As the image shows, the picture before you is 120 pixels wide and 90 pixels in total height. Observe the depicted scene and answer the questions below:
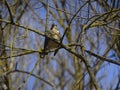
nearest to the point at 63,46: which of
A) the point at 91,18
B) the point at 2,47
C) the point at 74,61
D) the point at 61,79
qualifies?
the point at 91,18

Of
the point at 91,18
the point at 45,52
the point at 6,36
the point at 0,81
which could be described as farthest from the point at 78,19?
the point at 6,36

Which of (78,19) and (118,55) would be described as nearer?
(78,19)

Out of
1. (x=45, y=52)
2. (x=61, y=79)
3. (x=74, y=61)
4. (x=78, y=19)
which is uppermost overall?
(x=78, y=19)

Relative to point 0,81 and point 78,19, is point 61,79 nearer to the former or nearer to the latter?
point 78,19

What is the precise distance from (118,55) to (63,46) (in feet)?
6.28

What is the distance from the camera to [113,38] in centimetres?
541

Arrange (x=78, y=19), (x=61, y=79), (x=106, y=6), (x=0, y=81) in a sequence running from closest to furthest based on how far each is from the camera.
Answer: (x=0, y=81) → (x=78, y=19) → (x=106, y=6) → (x=61, y=79)

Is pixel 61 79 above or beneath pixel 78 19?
beneath

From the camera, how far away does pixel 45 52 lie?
3.74m

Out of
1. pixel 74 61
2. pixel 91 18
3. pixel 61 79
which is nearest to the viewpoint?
pixel 91 18

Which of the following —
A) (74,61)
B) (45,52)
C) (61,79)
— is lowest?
(61,79)

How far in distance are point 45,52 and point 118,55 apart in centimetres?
182

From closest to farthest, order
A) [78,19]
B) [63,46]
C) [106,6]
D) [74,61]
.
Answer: [63,46], [78,19], [106,6], [74,61]

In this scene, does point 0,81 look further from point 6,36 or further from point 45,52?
point 6,36
